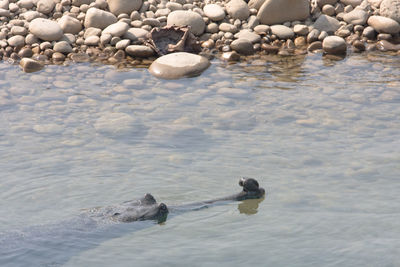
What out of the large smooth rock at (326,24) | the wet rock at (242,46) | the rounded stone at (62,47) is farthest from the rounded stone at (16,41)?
the large smooth rock at (326,24)

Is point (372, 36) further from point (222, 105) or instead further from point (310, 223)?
point (310, 223)

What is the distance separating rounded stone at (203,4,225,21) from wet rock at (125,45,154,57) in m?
1.86

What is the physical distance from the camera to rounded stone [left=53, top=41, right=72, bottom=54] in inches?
519

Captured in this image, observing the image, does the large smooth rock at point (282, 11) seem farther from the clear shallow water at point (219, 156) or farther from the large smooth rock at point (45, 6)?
the large smooth rock at point (45, 6)

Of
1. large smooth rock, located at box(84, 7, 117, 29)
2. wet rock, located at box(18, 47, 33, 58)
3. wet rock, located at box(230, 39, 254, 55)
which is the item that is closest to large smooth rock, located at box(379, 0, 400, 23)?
wet rock, located at box(230, 39, 254, 55)

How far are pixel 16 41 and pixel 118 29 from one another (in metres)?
2.21

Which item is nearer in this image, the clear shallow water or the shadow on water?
the shadow on water

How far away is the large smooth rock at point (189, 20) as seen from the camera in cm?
1364

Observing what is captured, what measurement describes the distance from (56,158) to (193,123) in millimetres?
2316

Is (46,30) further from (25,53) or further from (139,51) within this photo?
(139,51)

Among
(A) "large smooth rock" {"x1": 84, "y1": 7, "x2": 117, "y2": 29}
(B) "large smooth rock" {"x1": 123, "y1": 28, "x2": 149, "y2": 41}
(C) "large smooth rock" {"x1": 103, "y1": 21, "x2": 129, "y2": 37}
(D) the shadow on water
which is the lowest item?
(D) the shadow on water

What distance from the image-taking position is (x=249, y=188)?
6805 millimetres

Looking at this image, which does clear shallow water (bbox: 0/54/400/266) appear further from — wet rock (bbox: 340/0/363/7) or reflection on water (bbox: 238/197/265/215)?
wet rock (bbox: 340/0/363/7)

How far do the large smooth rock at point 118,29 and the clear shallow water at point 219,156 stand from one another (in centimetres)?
120
